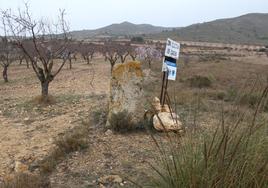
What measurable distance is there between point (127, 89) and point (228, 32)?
91.9 metres

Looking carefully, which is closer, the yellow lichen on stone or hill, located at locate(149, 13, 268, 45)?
the yellow lichen on stone

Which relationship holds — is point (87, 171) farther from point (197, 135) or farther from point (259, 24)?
point (259, 24)

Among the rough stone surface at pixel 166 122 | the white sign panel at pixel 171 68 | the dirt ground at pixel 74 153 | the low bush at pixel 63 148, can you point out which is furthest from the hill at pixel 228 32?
the low bush at pixel 63 148

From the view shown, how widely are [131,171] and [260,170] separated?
7.44ft

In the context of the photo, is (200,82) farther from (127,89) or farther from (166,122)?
(166,122)

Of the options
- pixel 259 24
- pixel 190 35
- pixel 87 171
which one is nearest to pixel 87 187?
pixel 87 171

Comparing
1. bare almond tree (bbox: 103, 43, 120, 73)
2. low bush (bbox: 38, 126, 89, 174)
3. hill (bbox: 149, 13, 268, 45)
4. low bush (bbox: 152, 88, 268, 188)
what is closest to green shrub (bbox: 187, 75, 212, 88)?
bare almond tree (bbox: 103, 43, 120, 73)

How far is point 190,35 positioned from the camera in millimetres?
89125

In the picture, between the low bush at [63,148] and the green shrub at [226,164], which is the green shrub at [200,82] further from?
the green shrub at [226,164]

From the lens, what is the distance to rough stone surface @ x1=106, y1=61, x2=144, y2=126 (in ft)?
23.1

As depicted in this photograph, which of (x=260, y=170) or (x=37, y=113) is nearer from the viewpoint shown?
(x=260, y=170)

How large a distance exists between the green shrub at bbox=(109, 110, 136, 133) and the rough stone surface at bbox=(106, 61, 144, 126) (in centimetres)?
23

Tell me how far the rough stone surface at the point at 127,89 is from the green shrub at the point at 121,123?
0.75 ft

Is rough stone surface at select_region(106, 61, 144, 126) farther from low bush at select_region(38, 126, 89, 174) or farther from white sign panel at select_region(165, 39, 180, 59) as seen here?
low bush at select_region(38, 126, 89, 174)
